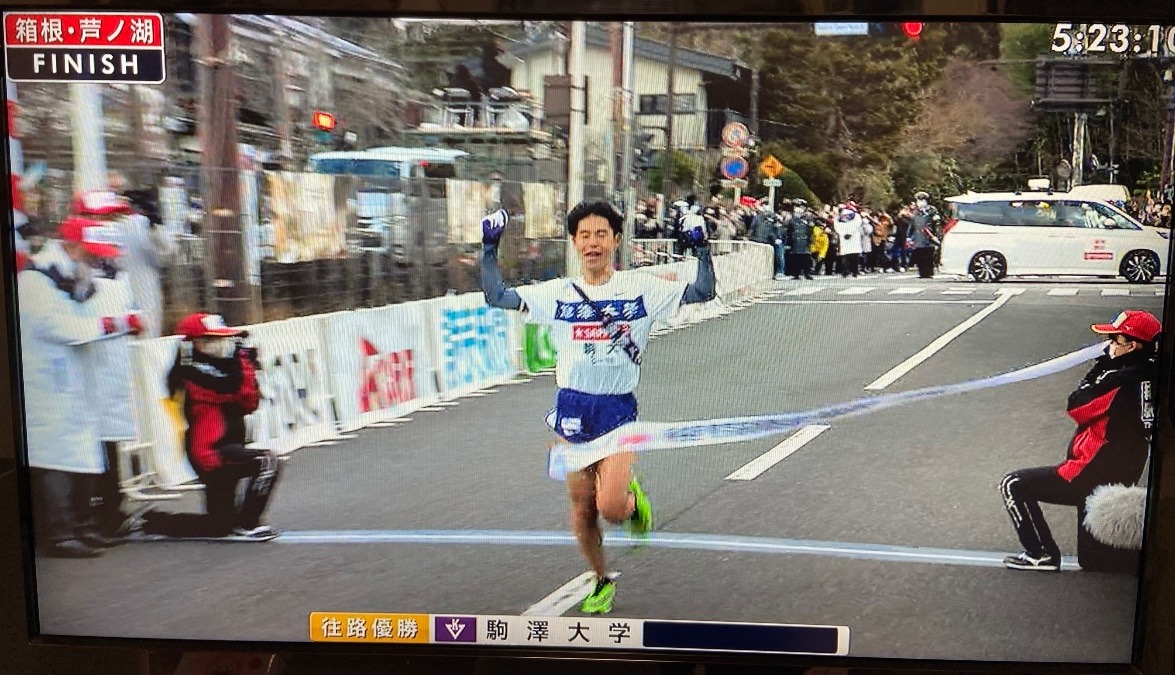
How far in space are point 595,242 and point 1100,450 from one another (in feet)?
4.27

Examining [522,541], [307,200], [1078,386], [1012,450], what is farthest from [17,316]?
[1078,386]

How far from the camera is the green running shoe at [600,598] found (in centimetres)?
219

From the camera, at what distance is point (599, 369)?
2.18m

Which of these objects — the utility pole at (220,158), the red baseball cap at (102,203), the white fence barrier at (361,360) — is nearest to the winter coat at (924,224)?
the white fence barrier at (361,360)

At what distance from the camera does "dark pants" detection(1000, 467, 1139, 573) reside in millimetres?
2141

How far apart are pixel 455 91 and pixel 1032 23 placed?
1.31m

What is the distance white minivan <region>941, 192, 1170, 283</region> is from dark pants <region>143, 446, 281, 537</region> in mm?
1716

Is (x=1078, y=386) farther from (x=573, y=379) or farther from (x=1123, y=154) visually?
(x=573, y=379)

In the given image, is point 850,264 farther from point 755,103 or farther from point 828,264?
point 755,103

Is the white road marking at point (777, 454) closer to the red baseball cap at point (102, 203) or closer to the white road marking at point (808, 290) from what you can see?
the white road marking at point (808, 290)

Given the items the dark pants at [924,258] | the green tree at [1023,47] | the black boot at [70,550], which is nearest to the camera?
the green tree at [1023,47]

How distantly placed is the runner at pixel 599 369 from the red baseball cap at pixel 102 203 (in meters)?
0.94

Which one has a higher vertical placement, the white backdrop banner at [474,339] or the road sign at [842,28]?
the road sign at [842,28]

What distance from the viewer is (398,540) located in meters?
2.20
